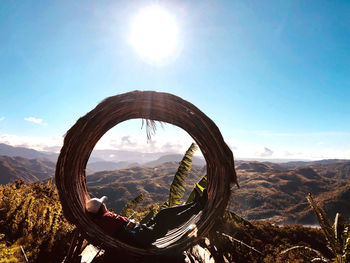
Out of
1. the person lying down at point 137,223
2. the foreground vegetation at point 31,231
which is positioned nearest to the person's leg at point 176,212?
the person lying down at point 137,223

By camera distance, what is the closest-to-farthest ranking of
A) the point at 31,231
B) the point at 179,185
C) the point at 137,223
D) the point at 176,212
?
1. the point at 31,231
2. the point at 137,223
3. the point at 176,212
4. the point at 179,185

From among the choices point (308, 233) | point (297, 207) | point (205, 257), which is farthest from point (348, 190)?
point (205, 257)

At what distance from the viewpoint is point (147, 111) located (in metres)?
3.51

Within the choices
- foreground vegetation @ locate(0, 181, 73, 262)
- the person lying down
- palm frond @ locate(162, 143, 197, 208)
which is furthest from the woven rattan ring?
palm frond @ locate(162, 143, 197, 208)

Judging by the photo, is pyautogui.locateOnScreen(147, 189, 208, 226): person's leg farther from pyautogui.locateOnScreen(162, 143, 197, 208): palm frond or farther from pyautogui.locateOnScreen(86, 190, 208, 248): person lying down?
pyautogui.locateOnScreen(162, 143, 197, 208): palm frond

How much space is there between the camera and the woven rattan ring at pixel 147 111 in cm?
269

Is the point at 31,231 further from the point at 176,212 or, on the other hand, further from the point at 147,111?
the point at 147,111

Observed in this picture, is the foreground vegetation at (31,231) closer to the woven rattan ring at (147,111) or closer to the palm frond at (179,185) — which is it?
the woven rattan ring at (147,111)

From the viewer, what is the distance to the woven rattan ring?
2.69 metres

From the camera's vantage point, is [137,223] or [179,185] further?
[179,185]

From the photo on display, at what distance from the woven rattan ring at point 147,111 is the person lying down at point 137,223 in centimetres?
29

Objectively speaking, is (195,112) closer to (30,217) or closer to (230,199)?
(230,199)

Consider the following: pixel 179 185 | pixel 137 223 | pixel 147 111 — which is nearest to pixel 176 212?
pixel 137 223

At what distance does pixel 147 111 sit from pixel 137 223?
85.5 inches
